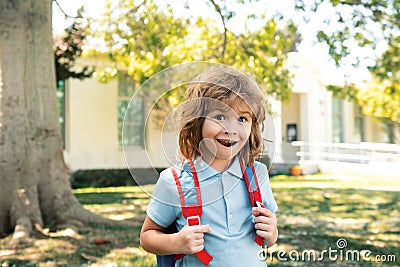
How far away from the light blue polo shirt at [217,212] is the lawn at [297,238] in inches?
4.9

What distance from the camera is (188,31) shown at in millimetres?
11133

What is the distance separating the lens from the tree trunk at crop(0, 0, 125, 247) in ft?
19.2

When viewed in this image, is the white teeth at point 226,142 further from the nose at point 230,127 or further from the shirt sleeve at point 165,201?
the shirt sleeve at point 165,201

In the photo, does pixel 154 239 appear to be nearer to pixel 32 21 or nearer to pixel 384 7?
pixel 32 21

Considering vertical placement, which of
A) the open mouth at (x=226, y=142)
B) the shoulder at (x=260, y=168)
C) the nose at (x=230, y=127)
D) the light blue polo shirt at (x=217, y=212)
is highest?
the nose at (x=230, y=127)

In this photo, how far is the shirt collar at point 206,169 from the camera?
1.76m

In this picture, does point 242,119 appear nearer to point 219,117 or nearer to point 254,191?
point 219,117

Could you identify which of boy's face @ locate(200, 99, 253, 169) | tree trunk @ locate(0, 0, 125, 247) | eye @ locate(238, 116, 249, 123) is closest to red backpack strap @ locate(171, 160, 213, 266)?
boy's face @ locate(200, 99, 253, 169)

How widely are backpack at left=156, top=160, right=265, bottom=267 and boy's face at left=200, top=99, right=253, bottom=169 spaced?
11cm

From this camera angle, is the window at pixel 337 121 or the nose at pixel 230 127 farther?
the window at pixel 337 121

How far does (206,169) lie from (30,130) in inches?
184

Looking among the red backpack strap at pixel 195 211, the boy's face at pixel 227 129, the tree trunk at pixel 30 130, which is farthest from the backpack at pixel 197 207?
the tree trunk at pixel 30 130

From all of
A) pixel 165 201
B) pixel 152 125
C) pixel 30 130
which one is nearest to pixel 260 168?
pixel 165 201

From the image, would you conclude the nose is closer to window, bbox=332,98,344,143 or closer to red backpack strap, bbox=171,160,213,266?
red backpack strap, bbox=171,160,213,266
